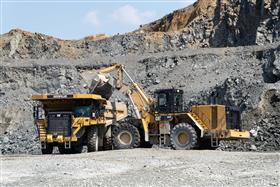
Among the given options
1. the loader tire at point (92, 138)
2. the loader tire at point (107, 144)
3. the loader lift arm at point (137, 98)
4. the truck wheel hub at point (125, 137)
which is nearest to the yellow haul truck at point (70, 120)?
the loader tire at point (92, 138)

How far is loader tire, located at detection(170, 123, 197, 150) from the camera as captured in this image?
18953 millimetres

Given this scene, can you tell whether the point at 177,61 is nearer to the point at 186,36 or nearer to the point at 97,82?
the point at 186,36

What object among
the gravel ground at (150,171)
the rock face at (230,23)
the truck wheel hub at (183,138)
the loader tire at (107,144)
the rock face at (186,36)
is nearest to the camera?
the gravel ground at (150,171)

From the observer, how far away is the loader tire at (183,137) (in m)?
19.0

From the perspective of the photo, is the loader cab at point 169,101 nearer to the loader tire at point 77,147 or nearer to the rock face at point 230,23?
the loader tire at point 77,147

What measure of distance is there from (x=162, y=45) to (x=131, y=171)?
1469 inches

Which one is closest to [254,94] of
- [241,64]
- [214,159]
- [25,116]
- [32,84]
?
[241,64]

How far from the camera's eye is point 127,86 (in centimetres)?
2088

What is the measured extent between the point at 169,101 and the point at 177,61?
74.3 ft

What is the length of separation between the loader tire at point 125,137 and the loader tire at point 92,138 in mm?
653

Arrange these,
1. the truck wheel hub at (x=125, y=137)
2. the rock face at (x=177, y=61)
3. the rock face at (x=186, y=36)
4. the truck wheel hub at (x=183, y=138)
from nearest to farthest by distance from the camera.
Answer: the truck wheel hub at (x=183, y=138) → the truck wheel hub at (x=125, y=137) → the rock face at (x=177, y=61) → the rock face at (x=186, y=36)

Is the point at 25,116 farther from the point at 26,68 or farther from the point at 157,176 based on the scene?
the point at 157,176

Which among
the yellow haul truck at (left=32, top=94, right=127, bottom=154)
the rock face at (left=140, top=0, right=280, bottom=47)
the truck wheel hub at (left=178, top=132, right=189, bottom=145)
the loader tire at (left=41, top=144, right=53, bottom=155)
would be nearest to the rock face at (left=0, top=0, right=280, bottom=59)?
the rock face at (left=140, top=0, right=280, bottom=47)

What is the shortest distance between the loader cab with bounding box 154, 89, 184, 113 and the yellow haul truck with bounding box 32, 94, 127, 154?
1.92 m
